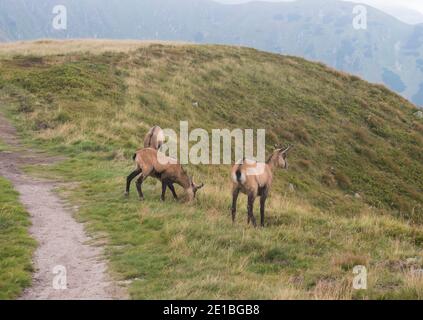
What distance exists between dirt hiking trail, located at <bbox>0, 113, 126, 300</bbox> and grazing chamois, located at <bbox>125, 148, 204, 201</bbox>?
2.35m

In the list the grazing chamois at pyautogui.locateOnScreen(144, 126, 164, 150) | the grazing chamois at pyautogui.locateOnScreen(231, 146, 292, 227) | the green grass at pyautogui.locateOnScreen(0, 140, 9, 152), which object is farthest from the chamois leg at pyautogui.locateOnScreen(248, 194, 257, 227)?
the green grass at pyautogui.locateOnScreen(0, 140, 9, 152)

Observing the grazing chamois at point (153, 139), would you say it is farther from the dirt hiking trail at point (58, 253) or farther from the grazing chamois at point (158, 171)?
the dirt hiking trail at point (58, 253)

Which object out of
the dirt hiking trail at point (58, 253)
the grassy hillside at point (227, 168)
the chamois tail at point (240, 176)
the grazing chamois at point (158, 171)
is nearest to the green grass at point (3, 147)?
the grassy hillside at point (227, 168)

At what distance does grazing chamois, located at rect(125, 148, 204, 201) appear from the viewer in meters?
14.2

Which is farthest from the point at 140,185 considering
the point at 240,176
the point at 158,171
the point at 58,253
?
the point at 58,253

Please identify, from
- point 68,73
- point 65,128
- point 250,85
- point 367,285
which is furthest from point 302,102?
point 367,285

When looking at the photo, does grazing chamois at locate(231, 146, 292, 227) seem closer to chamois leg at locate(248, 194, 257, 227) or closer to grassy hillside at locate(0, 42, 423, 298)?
chamois leg at locate(248, 194, 257, 227)

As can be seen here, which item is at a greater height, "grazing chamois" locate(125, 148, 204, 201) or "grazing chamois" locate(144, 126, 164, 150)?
"grazing chamois" locate(144, 126, 164, 150)

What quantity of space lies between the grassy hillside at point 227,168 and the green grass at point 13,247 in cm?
164

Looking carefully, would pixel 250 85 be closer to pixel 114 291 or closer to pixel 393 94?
pixel 393 94

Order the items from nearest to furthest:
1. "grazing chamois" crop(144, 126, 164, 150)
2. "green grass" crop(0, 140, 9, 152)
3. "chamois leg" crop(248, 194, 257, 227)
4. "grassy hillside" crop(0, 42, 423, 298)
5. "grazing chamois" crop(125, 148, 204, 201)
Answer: "grassy hillside" crop(0, 42, 423, 298) < "chamois leg" crop(248, 194, 257, 227) < "grazing chamois" crop(125, 148, 204, 201) < "grazing chamois" crop(144, 126, 164, 150) < "green grass" crop(0, 140, 9, 152)

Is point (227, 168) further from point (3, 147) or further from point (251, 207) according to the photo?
point (251, 207)

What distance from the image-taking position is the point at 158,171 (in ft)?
47.5
